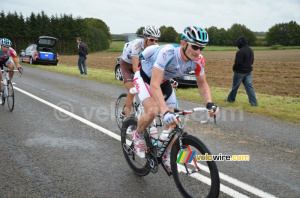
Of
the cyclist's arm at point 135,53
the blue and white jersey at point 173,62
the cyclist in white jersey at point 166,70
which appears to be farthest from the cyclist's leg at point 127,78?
the blue and white jersey at point 173,62

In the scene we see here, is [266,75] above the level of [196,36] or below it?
below

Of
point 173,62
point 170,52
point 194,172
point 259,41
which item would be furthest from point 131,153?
point 259,41

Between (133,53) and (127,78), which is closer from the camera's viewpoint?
(133,53)

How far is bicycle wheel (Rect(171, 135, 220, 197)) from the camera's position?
9.46ft

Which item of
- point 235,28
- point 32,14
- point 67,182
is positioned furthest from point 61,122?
point 235,28

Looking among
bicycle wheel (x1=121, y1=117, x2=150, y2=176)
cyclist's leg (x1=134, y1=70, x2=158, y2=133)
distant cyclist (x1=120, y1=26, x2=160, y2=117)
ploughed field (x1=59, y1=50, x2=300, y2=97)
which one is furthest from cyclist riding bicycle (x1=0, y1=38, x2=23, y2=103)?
ploughed field (x1=59, y1=50, x2=300, y2=97)

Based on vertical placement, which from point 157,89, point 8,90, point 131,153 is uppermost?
point 157,89

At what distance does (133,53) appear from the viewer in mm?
5633

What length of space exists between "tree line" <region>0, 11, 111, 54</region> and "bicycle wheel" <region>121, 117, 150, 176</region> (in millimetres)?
60038

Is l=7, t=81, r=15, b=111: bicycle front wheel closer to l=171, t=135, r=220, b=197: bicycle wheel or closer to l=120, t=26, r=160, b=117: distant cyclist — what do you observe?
l=120, t=26, r=160, b=117: distant cyclist

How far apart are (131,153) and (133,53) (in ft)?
7.30

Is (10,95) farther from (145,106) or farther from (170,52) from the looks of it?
(170,52)

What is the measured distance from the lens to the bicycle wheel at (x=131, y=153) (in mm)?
3992

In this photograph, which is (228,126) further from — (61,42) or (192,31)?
(61,42)
